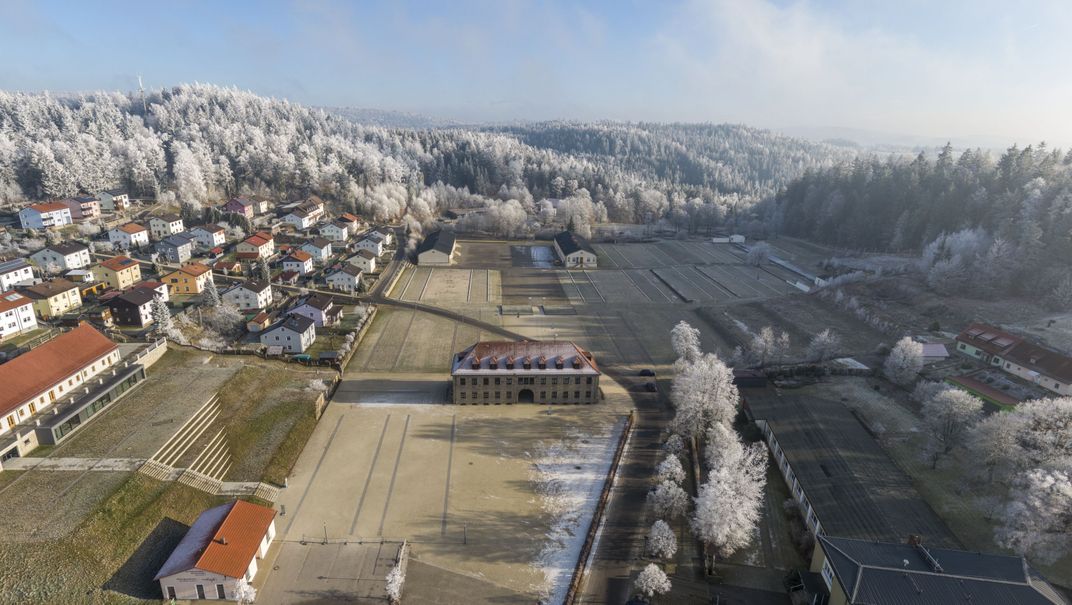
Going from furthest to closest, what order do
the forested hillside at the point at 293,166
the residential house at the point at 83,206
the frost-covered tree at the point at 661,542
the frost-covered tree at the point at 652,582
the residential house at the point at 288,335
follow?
the forested hillside at the point at 293,166 < the residential house at the point at 83,206 < the residential house at the point at 288,335 < the frost-covered tree at the point at 661,542 < the frost-covered tree at the point at 652,582

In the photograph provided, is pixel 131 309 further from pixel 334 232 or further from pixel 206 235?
pixel 334 232

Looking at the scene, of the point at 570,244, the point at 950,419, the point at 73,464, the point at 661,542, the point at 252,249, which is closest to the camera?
the point at 661,542

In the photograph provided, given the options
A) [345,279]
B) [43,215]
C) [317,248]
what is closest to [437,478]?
[345,279]

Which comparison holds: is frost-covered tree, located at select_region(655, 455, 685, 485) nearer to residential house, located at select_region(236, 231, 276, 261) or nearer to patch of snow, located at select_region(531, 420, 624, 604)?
patch of snow, located at select_region(531, 420, 624, 604)

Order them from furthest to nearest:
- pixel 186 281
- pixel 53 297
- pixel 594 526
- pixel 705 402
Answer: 1. pixel 186 281
2. pixel 53 297
3. pixel 705 402
4. pixel 594 526

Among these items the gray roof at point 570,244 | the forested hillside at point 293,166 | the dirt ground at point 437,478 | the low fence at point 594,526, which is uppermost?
the forested hillside at point 293,166

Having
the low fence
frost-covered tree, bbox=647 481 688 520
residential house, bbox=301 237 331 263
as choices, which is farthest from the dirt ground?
residential house, bbox=301 237 331 263

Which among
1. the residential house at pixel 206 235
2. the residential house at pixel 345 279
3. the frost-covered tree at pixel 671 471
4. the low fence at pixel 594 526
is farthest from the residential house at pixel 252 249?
the frost-covered tree at pixel 671 471

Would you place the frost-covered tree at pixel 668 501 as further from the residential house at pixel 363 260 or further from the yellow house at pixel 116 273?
the yellow house at pixel 116 273
